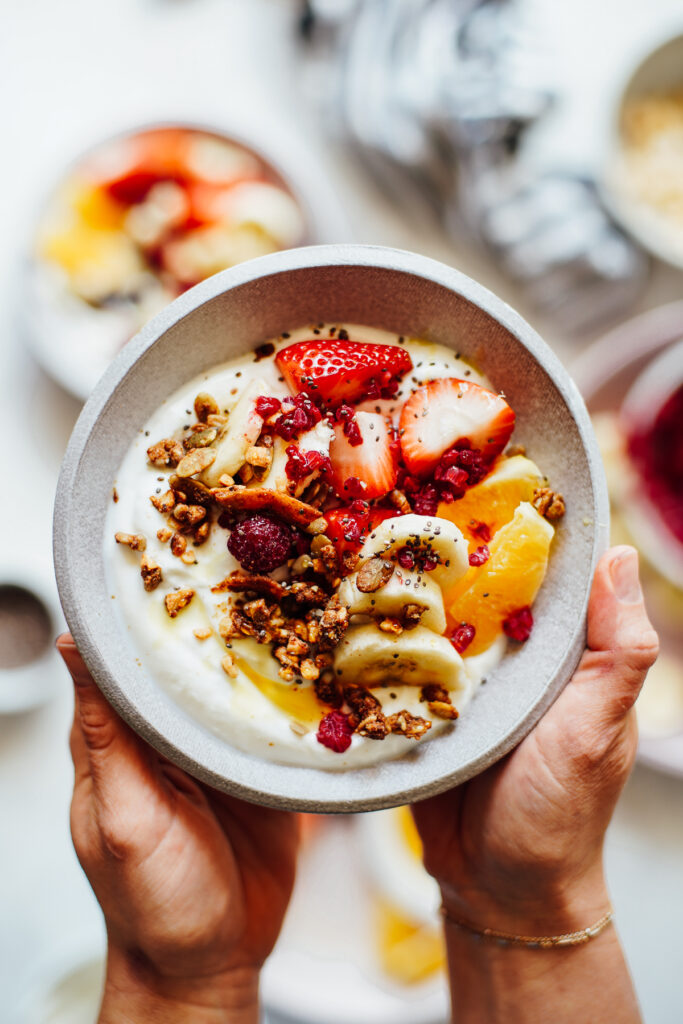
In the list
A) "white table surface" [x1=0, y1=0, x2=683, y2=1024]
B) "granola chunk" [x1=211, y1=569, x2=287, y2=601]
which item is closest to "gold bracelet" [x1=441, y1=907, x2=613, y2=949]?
"white table surface" [x1=0, y1=0, x2=683, y2=1024]

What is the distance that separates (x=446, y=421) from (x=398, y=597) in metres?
0.24

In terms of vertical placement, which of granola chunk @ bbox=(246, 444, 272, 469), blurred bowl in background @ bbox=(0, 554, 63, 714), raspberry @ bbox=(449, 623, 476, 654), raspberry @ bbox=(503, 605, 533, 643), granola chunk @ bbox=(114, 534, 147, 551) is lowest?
blurred bowl in background @ bbox=(0, 554, 63, 714)

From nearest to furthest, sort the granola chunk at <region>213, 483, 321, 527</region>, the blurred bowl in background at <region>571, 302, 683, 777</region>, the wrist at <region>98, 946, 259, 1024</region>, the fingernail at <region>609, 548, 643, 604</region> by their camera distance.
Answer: the granola chunk at <region>213, 483, 321, 527</region> → the fingernail at <region>609, 548, 643, 604</region> → the wrist at <region>98, 946, 259, 1024</region> → the blurred bowl in background at <region>571, 302, 683, 777</region>

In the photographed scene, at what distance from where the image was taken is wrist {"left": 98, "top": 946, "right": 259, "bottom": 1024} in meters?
1.29

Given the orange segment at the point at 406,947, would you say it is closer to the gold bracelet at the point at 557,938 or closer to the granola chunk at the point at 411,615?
the gold bracelet at the point at 557,938

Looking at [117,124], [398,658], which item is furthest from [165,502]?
[117,124]

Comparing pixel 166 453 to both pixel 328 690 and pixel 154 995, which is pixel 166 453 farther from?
pixel 154 995

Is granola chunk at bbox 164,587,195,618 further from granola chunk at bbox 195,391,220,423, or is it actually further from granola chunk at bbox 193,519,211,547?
granola chunk at bbox 195,391,220,423

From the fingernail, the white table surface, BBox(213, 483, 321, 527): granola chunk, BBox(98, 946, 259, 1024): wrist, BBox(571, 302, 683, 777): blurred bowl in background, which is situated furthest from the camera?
the white table surface

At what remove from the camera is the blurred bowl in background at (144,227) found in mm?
1804

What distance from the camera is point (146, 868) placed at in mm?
1171

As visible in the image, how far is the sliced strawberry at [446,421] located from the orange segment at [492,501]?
0.05 m

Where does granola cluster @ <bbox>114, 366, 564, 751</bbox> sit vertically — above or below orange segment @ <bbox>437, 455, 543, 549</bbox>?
below

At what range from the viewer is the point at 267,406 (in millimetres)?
1066
